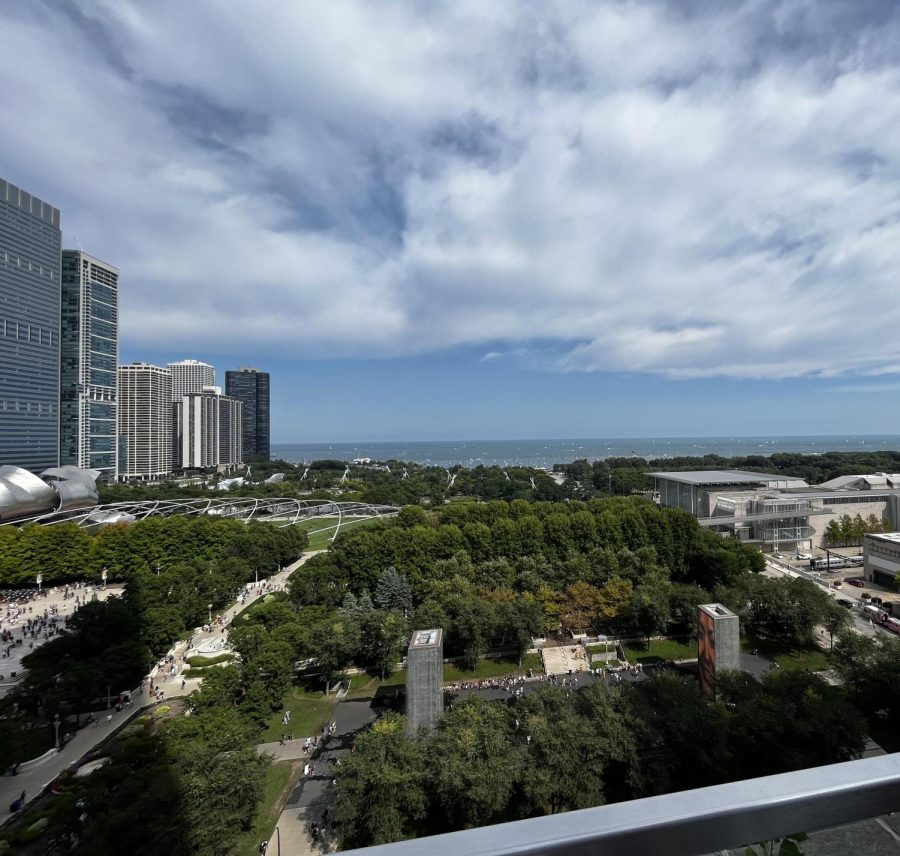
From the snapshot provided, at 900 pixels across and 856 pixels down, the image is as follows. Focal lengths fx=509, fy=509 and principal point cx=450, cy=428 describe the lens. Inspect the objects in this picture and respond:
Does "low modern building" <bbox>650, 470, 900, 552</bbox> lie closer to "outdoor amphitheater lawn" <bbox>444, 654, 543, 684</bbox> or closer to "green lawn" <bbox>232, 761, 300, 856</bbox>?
"outdoor amphitheater lawn" <bbox>444, 654, 543, 684</bbox>

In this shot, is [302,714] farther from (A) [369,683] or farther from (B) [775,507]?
(B) [775,507]

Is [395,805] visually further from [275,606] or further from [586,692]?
[275,606]

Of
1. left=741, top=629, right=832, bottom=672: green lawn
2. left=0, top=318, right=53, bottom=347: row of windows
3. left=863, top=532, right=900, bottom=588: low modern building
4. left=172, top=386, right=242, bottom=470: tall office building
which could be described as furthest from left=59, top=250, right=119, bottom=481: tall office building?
left=863, top=532, right=900, bottom=588: low modern building

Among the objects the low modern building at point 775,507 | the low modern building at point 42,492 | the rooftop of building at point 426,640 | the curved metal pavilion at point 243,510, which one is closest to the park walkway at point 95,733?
the rooftop of building at point 426,640

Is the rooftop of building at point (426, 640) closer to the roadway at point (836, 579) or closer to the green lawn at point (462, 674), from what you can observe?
the green lawn at point (462, 674)

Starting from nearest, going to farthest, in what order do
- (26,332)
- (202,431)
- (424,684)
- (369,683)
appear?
(424,684)
(369,683)
(26,332)
(202,431)

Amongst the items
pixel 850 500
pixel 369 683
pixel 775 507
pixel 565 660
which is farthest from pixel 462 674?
pixel 850 500
